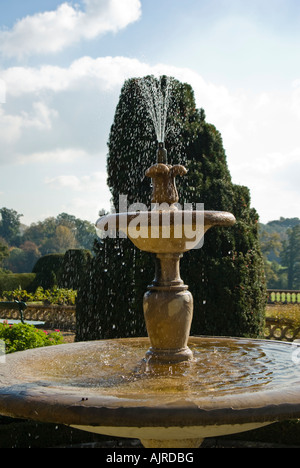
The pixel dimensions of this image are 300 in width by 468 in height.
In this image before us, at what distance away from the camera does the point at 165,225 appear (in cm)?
352

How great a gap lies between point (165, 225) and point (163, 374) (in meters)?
1.02

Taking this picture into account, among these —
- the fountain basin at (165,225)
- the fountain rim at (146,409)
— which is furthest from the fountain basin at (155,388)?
the fountain basin at (165,225)

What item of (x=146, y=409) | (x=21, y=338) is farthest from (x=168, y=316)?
(x=21, y=338)

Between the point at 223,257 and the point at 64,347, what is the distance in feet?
11.0

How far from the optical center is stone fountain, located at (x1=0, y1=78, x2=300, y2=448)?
2311mm

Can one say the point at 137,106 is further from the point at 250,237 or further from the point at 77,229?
the point at 77,229

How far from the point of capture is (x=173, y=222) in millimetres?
3506

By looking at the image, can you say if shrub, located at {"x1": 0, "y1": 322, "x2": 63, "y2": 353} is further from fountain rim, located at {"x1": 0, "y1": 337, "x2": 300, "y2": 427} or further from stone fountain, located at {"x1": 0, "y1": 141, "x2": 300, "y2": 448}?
fountain rim, located at {"x1": 0, "y1": 337, "x2": 300, "y2": 427}

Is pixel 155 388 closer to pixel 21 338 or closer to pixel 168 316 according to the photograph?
pixel 168 316

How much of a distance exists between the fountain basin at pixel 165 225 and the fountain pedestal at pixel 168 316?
0.50ft

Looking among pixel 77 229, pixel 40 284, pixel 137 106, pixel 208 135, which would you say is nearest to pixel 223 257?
pixel 208 135

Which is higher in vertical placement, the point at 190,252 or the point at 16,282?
the point at 190,252

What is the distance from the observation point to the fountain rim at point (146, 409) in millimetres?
2250

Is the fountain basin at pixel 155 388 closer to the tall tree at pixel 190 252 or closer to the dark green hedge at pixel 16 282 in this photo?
the tall tree at pixel 190 252
